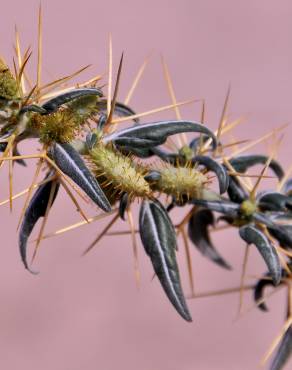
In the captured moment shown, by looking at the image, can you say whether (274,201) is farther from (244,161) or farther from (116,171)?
(116,171)

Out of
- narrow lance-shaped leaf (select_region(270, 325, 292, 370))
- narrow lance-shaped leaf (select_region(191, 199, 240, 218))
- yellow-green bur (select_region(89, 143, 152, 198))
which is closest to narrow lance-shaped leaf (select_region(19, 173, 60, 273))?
yellow-green bur (select_region(89, 143, 152, 198))

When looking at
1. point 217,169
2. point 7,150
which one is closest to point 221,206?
point 217,169

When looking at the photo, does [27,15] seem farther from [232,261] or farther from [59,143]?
[59,143]

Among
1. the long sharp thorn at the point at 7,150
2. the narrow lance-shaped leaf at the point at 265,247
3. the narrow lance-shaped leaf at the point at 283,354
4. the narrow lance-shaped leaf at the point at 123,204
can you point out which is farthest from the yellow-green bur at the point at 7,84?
the narrow lance-shaped leaf at the point at 283,354

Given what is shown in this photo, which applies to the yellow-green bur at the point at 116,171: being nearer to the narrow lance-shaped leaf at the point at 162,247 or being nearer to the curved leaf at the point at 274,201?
the narrow lance-shaped leaf at the point at 162,247

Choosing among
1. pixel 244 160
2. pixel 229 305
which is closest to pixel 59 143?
pixel 244 160
